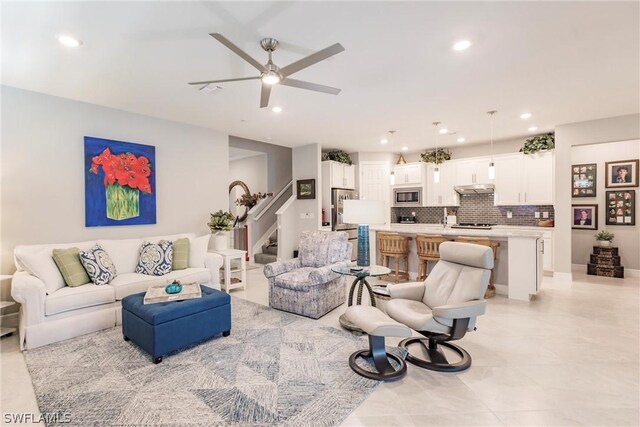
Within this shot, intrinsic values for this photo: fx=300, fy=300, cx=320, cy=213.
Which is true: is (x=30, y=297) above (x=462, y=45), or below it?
below

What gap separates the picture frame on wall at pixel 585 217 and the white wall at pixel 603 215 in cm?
6

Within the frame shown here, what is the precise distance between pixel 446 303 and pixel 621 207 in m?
5.51

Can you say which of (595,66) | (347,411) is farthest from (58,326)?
(595,66)

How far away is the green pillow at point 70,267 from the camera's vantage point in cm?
322

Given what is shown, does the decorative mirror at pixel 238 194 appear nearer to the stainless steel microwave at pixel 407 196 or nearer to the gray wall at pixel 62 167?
the gray wall at pixel 62 167

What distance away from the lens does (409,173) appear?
294 inches

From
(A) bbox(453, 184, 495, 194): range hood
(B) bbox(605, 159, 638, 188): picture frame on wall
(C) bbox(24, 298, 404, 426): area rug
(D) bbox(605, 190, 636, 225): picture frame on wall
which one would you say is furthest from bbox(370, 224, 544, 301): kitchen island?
(B) bbox(605, 159, 638, 188): picture frame on wall

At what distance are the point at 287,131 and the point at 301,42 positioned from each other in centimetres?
302

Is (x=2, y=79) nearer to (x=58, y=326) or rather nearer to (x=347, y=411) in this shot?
(x=58, y=326)

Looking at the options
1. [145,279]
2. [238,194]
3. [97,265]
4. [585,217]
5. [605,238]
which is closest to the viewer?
[97,265]

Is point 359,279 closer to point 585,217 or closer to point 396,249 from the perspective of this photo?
point 396,249

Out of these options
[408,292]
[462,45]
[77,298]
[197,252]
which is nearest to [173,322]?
[77,298]

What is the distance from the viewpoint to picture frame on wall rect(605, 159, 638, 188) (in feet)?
18.2

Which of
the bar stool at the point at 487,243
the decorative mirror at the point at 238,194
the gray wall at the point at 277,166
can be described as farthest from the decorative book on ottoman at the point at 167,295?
the decorative mirror at the point at 238,194
